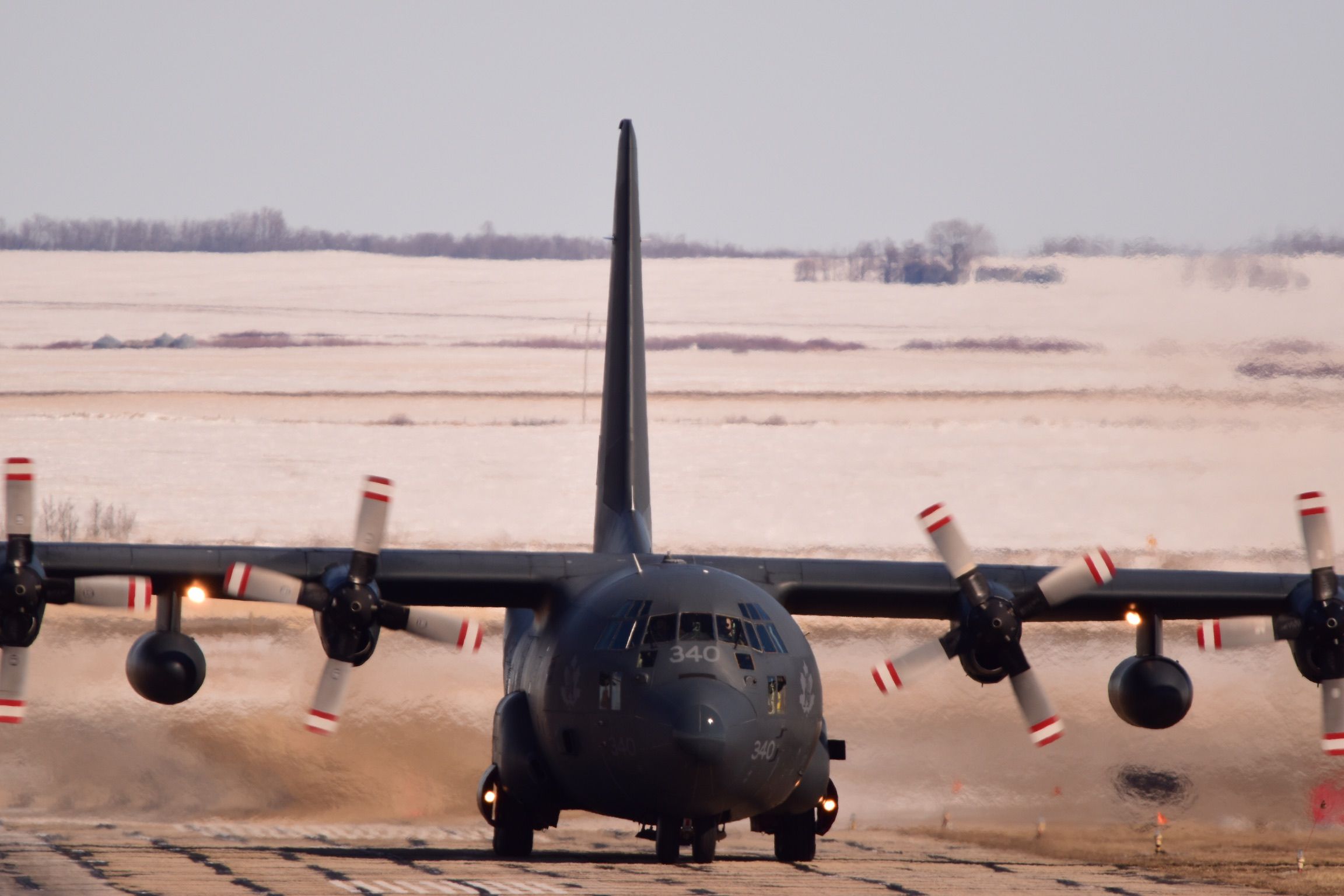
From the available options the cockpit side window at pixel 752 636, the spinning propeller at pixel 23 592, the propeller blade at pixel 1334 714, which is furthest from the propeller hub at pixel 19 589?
the propeller blade at pixel 1334 714

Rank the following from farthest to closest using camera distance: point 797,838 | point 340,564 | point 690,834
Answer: point 797,838
point 340,564
point 690,834

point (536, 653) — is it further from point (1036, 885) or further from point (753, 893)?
point (1036, 885)

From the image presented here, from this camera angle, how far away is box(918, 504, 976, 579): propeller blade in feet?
78.0

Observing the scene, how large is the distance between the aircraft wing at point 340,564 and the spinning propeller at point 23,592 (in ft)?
0.98

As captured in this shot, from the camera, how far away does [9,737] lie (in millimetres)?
34750

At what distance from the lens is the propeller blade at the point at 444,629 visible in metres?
23.3

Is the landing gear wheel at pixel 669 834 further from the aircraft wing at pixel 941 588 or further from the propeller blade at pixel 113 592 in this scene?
the propeller blade at pixel 113 592

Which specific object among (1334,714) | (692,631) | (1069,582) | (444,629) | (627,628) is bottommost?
(1334,714)

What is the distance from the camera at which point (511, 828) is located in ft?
81.5

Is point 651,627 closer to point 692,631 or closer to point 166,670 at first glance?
point 692,631

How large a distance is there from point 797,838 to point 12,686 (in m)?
11.6

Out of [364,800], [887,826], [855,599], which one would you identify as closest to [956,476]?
[887,826]

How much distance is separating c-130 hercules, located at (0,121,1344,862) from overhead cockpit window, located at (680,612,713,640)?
3 cm

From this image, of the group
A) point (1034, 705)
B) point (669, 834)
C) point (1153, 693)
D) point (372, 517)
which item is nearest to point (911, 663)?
point (1034, 705)
